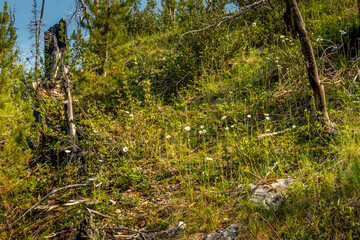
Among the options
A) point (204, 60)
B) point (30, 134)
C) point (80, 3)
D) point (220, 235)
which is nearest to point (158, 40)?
point (80, 3)

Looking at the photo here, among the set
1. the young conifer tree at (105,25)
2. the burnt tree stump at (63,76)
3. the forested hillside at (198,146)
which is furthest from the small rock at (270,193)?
the young conifer tree at (105,25)

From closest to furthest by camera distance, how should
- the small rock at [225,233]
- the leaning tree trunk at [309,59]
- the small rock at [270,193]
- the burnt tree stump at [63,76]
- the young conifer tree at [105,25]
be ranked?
the small rock at [225,233], the small rock at [270,193], the leaning tree trunk at [309,59], the burnt tree stump at [63,76], the young conifer tree at [105,25]

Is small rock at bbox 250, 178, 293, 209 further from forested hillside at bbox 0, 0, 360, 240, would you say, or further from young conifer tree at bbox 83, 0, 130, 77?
young conifer tree at bbox 83, 0, 130, 77

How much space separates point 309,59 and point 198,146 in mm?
1921

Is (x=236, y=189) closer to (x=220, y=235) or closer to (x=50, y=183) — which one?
(x=220, y=235)

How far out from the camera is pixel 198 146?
3998 mm

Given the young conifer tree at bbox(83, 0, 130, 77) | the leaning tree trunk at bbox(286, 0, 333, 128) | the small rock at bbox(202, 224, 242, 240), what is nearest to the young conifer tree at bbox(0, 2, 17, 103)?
the young conifer tree at bbox(83, 0, 130, 77)

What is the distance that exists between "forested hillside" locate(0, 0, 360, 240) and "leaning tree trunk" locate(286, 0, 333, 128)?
0.05 ft

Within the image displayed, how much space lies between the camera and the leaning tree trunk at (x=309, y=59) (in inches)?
119

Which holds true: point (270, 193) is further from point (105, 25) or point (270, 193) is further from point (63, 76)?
point (105, 25)

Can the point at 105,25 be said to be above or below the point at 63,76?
above

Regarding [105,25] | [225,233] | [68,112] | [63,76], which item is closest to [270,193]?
[225,233]

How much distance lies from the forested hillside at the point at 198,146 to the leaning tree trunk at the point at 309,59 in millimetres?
16

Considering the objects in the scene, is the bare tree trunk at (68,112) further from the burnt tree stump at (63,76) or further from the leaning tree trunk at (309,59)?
the leaning tree trunk at (309,59)
